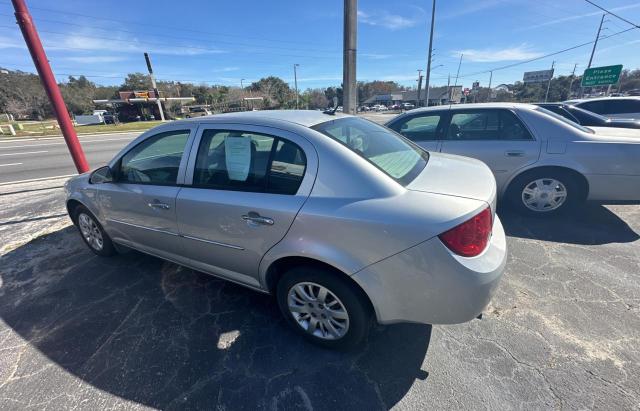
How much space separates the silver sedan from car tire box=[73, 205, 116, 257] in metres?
0.88

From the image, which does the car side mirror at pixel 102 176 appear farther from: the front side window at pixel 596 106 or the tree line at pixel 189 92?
the tree line at pixel 189 92

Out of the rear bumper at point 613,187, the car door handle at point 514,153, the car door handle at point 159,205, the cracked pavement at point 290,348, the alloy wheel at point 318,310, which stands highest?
the car door handle at point 159,205

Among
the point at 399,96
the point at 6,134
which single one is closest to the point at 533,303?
the point at 6,134

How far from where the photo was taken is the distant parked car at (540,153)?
3.49 metres

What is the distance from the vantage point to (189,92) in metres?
69.8

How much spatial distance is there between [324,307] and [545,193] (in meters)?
3.71

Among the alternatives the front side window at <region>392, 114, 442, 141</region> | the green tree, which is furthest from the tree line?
the front side window at <region>392, 114, 442, 141</region>

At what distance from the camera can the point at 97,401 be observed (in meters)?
1.80

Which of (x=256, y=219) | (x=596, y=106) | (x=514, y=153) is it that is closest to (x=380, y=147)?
(x=256, y=219)

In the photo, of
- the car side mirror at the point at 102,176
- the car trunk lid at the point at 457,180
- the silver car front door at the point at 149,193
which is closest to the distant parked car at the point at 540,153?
the car trunk lid at the point at 457,180

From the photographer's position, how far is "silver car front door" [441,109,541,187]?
3.84 meters

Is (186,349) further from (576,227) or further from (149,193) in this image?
(576,227)

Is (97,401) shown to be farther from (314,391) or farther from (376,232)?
(376,232)

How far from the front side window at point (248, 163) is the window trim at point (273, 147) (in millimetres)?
18
